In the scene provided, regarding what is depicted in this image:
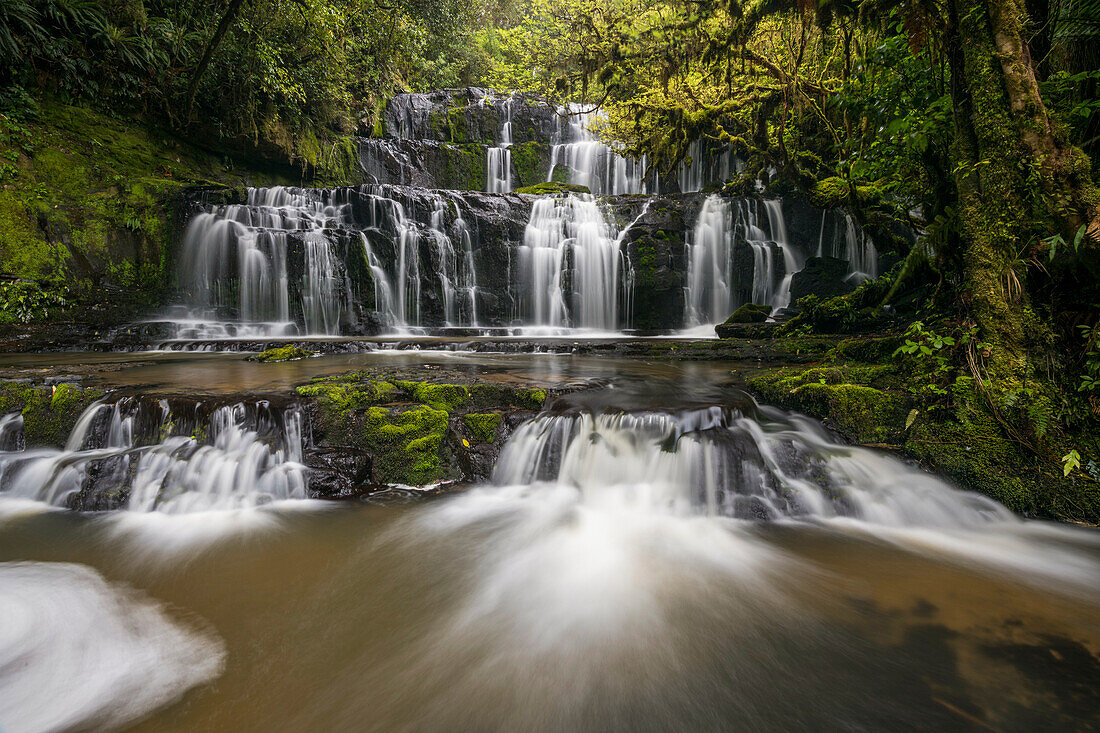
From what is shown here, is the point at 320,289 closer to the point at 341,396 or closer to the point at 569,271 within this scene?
the point at 569,271

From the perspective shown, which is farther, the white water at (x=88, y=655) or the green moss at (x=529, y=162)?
the green moss at (x=529, y=162)

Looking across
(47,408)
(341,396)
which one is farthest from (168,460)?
(47,408)

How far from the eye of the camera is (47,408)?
3951 mm

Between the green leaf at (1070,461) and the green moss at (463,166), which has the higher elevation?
the green moss at (463,166)

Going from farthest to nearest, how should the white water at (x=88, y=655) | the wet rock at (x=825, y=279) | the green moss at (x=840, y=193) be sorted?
1. the wet rock at (x=825, y=279)
2. the green moss at (x=840, y=193)
3. the white water at (x=88, y=655)

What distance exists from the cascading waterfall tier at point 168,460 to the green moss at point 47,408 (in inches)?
3.3

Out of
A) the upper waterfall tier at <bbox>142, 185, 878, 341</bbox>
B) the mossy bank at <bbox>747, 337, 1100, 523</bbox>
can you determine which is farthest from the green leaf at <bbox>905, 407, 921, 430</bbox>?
the upper waterfall tier at <bbox>142, 185, 878, 341</bbox>

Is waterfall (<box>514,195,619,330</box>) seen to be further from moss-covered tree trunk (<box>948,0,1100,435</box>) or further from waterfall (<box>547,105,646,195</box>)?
moss-covered tree trunk (<box>948,0,1100,435</box>)

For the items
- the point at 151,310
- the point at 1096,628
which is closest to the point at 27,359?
the point at 151,310

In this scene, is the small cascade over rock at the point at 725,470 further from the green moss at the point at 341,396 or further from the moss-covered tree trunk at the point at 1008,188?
the green moss at the point at 341,396

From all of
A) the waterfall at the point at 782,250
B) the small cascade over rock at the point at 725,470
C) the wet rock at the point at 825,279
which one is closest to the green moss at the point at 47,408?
the small cascade over rock at the point at 725,470

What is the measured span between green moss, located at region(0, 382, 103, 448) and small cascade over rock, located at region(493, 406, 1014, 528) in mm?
3893

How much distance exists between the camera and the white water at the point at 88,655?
167 centimetres

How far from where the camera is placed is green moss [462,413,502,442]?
402cm
